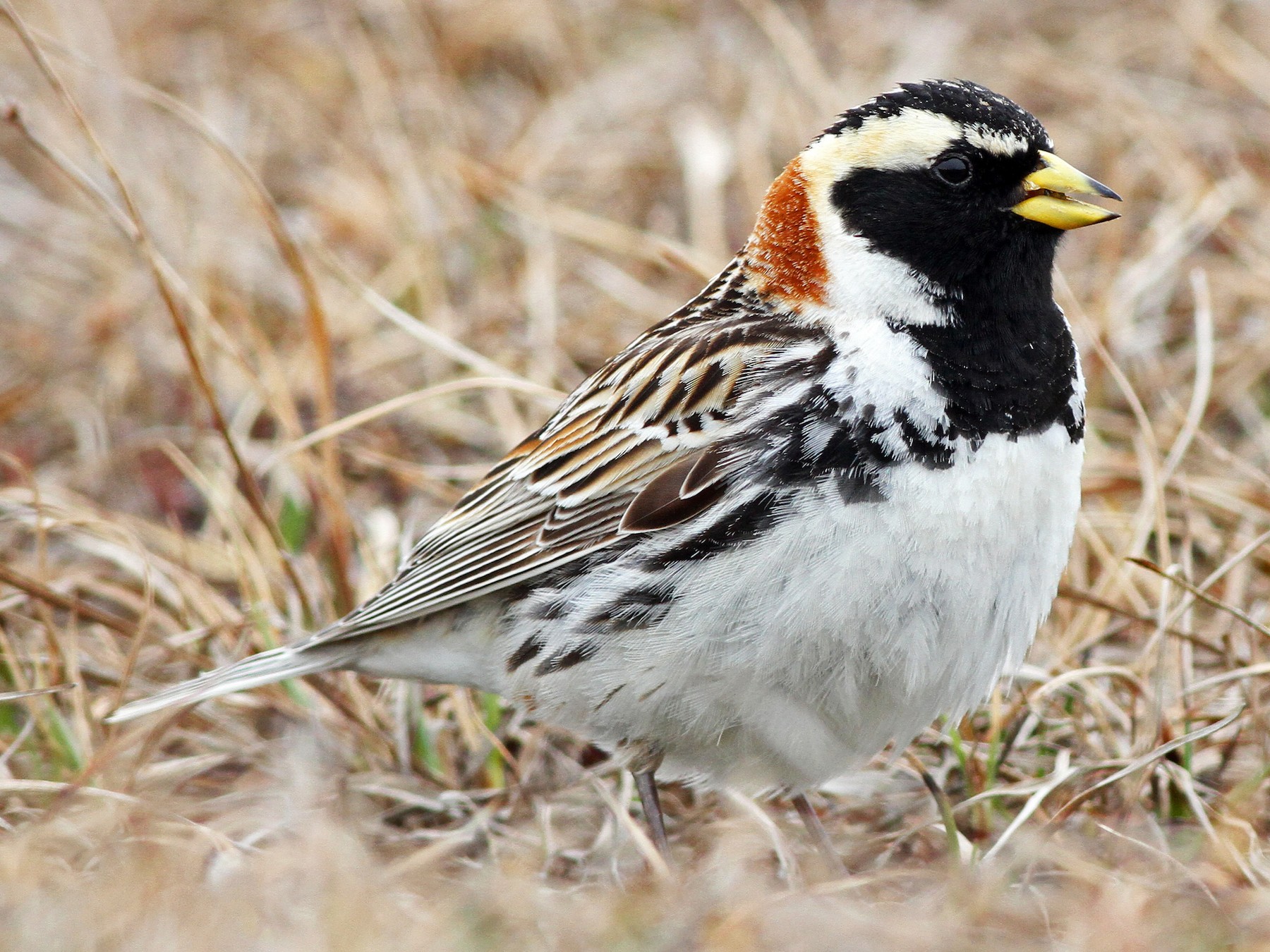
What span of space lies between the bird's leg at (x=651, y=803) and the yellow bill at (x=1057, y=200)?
5.40 ft

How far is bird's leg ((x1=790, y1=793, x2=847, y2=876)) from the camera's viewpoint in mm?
3971

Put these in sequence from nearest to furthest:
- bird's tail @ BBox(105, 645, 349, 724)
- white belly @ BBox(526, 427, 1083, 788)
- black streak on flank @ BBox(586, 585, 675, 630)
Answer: white belly @ BBox(526, 427, 1083, 788) < black streak on flank @ BBox(586, 585, 675, 630) < bird's tail @ BBox(105, 645, 349, 724)

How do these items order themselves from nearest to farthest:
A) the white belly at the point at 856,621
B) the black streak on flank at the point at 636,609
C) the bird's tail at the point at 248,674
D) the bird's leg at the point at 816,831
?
1. the white belly at the point at 856,621
2. the black streak on flank at the point at 636,609
3. the bird's leg at the point at 816,831
4. the bird's tail at the point at 248,674

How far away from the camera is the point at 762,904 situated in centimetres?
297

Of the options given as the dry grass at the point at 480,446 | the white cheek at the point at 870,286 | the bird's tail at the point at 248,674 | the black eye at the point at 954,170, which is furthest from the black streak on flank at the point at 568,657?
the black eye at the point at 954,170

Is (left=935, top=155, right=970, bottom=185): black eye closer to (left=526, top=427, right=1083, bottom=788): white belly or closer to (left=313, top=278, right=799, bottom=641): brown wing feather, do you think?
(left=313, top=278, right=799, bottom=641): brown wing feather

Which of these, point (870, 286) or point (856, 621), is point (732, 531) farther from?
point (870, 286)

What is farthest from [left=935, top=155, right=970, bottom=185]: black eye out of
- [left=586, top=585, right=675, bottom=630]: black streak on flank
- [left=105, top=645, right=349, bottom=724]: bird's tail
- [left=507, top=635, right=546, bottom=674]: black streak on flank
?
[left=105, top=645, right=349, bottom=724]: bird's tail

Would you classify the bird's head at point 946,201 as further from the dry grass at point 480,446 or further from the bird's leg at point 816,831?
the bird's leg at point 816,831

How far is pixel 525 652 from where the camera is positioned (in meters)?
Result: 4.05

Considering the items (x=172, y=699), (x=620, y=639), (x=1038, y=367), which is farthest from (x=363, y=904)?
(x=1038, y=367)

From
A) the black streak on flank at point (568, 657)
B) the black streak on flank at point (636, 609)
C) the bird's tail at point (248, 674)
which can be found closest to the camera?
the black streak on flank at point (636, 609)

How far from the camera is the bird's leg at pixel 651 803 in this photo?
4027 mm

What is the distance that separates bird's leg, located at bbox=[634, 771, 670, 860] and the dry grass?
0.08 m
